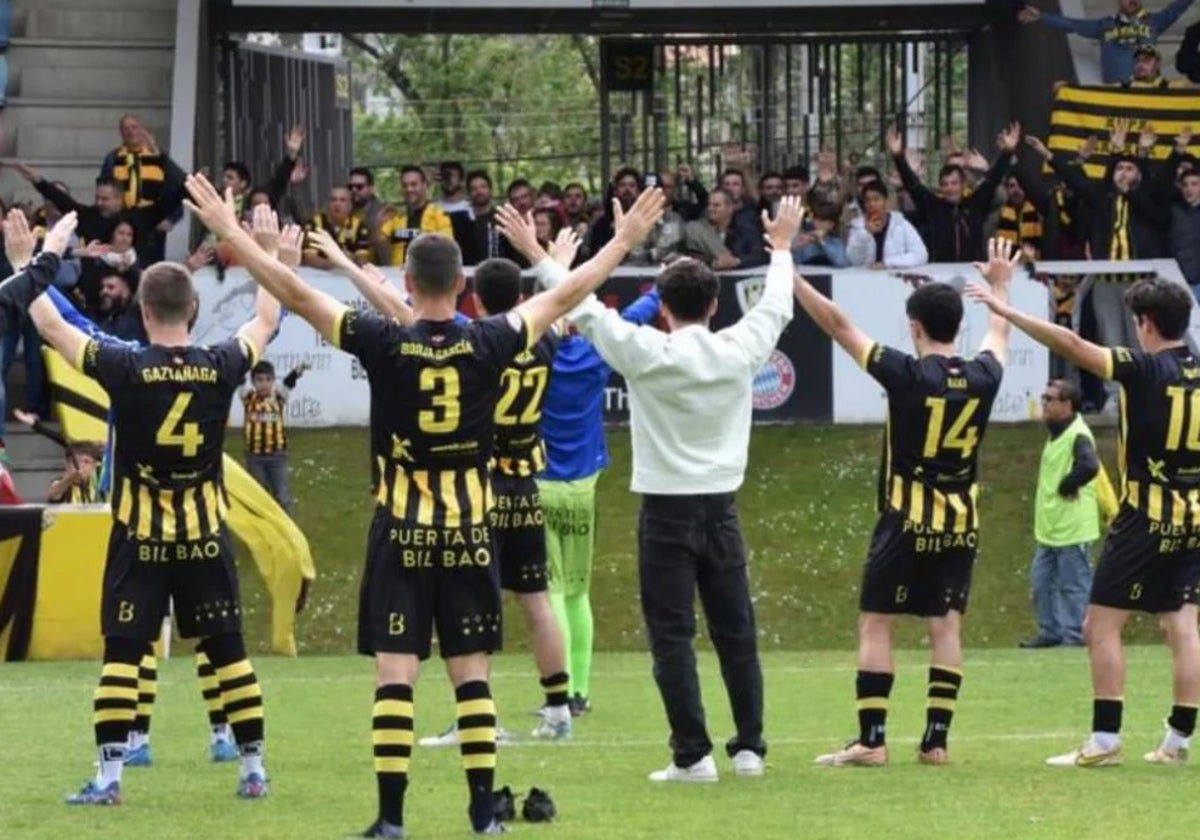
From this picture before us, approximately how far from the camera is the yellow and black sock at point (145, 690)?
36.1 feet

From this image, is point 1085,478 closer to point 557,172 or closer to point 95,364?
point 95,364

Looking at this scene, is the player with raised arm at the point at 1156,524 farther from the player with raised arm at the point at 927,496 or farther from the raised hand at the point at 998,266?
the player with raised arm at the point at 927,496

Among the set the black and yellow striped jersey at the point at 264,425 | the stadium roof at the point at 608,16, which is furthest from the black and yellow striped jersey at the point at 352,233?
the stadium roof at the point at 608,16

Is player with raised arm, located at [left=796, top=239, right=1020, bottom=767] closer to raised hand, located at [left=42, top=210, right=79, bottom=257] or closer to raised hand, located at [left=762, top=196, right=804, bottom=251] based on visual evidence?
raised hand, located at [left=762, top=196, right=804, bottom=251]

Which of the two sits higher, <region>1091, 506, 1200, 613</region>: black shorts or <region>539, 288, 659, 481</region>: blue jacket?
<region>539, 288, 659, 481</region>: blue jacket

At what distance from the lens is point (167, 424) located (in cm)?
1009

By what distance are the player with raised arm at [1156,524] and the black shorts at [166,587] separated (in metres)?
3.55

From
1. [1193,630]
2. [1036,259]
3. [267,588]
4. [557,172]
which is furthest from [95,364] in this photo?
[557,172]

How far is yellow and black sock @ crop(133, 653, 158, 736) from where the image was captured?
433 inches

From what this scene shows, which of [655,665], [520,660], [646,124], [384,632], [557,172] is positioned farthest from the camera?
[557,172]

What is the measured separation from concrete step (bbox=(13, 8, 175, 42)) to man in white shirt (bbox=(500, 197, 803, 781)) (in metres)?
18.9

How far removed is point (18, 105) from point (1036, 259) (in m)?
10.7

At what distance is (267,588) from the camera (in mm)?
20000

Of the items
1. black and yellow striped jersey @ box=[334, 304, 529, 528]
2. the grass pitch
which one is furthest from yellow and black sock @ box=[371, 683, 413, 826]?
black and yellow striped jersey @ box=[334, 304, 529, 528]
